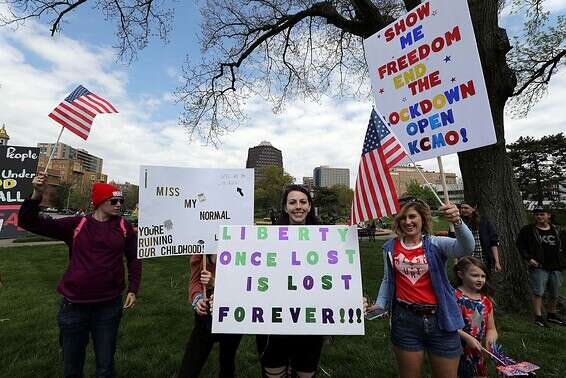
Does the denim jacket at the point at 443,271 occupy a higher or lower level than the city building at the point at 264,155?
lower

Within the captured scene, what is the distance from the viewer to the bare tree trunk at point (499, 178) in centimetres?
590

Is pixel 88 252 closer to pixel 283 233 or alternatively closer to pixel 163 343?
pixel 283 233

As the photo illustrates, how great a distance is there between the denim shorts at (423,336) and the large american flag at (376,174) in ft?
2.60

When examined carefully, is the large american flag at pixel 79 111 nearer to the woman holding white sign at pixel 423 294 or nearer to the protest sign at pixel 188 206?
the protest sign at pixel 188 206

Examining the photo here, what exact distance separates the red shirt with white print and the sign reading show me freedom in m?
0.83

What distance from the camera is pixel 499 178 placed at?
239 inches

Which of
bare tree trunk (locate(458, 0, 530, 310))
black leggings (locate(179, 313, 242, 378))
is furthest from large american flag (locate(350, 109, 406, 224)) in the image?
bare tree trunk (locate(458, 0, 530, 310))

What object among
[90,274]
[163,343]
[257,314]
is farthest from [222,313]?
[163,343]

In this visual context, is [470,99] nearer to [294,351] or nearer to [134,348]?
[294,351]

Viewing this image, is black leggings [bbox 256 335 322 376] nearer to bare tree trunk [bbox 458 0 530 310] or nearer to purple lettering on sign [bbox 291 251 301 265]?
purple lettering on sign [bbox 291 251 301 265]

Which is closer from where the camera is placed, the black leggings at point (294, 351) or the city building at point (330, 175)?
the black leggings at point (294, 351)

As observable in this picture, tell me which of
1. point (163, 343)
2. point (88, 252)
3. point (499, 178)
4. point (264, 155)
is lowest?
point (163, 343)

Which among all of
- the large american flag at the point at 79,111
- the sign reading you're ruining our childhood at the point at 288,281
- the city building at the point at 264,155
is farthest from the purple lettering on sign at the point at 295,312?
the city building at the point at 264,155

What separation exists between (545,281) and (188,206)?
605 centimetres
